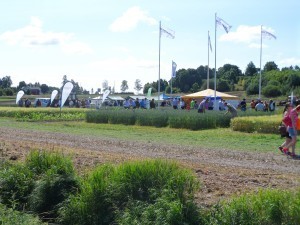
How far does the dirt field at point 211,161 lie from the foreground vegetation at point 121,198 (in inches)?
32.4

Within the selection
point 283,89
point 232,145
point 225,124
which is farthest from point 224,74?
point 232,145

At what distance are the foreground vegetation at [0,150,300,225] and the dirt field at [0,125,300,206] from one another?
0.82 m

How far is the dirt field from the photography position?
11.5 metres

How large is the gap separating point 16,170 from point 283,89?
80.4 m

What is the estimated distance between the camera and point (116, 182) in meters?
10.8

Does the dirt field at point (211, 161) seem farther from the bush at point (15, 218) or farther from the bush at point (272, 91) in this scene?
the bush at point (272, 91)

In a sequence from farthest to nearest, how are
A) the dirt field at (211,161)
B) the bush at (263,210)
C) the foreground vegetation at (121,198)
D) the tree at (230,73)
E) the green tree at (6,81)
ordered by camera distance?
1. the green tree at (6,81)
2. the tree at (230,73)
3. the dirt field at (211,161)
4. the foreground vegetation at (121,198)
5. the bush at (263,210)

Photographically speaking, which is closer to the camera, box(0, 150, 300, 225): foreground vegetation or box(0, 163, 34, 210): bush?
box(0, 150, 300, 225): foreground vegetation

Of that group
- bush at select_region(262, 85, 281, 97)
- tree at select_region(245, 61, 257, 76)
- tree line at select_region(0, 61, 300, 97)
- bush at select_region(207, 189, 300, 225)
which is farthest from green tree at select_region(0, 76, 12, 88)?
bush at select_region(207, 189, 300, 225)

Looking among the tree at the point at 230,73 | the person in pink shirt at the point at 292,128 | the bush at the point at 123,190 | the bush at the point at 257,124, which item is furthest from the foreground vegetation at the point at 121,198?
the tree at the point at 230,73

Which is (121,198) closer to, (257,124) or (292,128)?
(292,128)

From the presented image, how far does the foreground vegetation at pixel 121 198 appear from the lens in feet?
28.8

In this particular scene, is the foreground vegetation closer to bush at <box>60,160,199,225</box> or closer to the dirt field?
bush at <box>60,160,199,225</box>

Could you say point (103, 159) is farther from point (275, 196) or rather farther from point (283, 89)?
point (283, 89)
